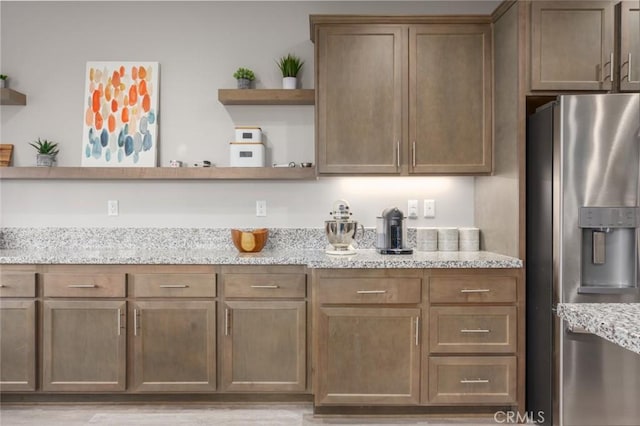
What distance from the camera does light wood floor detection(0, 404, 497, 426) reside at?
101 inches

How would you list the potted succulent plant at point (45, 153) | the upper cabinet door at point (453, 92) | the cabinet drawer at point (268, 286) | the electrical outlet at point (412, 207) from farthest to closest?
1. the electrical outlet at point (412, 207)
2. the potted succulent plant at point (45, 153)
3. the upper cabinet door at point (453, 92)
4. the cabinet drawer at point (268, 286)

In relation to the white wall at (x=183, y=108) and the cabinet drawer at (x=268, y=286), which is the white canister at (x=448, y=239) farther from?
the cabinet drawer at (x=268, y=286)

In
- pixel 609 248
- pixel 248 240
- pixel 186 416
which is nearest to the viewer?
pixel 609 248

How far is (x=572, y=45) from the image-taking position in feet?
8.24

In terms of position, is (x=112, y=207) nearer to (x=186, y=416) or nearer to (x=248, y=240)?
(x=248, y=240)

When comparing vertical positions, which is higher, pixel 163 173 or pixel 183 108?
pixel 183 108

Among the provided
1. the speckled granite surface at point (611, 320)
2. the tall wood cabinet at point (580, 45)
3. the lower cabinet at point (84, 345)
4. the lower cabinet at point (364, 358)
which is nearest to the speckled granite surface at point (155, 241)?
the lower cabinet at point (84, 345)

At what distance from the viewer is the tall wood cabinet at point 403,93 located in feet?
9.34

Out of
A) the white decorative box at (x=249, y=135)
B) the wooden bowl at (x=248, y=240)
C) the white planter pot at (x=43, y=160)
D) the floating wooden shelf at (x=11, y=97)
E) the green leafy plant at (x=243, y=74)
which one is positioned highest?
the green leafy plant at (x=243, y=74)

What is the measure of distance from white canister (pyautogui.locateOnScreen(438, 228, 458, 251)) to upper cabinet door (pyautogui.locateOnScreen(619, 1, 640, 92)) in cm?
124

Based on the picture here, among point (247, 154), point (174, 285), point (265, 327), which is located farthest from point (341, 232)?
point (174, 285)

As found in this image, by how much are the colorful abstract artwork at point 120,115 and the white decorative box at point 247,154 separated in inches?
22.2

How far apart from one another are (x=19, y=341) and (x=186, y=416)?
1.01m

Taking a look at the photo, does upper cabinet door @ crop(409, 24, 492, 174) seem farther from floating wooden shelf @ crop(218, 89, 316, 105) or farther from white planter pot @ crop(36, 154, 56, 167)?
white planter pot @ crop(36, 154, 56, 167)
